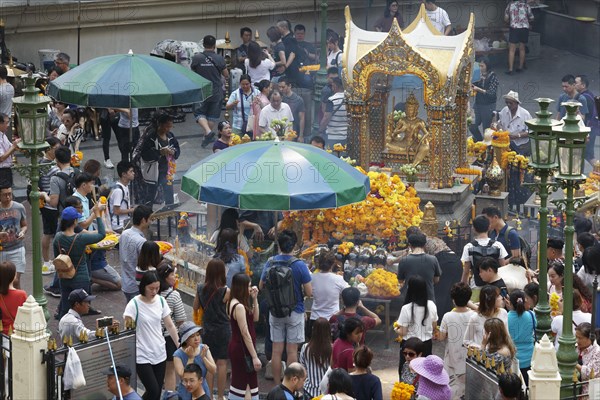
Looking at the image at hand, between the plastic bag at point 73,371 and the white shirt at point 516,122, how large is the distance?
1149cm

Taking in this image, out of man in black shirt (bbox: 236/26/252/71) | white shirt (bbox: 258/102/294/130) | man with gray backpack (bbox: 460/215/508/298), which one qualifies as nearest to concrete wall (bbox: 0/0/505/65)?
man in black shirt (bbox: 236/26/252/71)

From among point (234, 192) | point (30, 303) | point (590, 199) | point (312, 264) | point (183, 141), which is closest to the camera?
point (30, 303)

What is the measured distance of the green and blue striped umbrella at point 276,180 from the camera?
16.7 meters

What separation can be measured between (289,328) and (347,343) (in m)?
1.50

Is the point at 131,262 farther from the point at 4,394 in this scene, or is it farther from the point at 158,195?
the point at 158,195

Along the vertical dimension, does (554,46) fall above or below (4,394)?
above

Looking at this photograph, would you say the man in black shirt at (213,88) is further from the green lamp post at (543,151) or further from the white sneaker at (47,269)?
the green lamp post at (543,151)

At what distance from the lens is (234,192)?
54.9 ft

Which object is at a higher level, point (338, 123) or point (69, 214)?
point (338, 123)

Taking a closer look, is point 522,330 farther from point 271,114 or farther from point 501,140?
point 271,114

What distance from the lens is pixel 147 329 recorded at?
1501 cm

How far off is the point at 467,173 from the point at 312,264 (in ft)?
14.2

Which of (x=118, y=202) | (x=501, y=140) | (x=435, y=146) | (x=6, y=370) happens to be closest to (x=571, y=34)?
(x=501, y=140)

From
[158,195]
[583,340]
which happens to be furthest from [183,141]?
[583,340]
